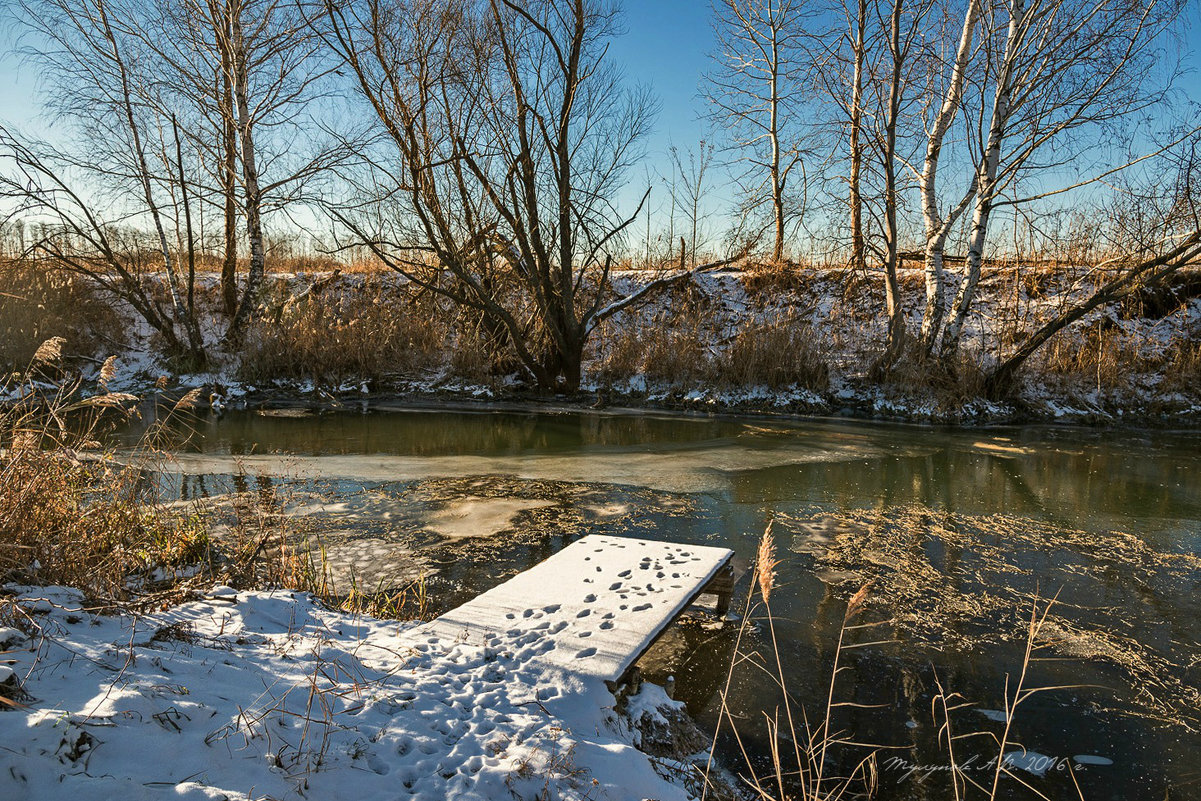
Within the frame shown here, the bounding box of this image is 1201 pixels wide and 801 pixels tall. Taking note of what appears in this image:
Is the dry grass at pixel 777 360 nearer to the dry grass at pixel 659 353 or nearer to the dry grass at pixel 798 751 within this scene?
the dry grass at pixel 659 353

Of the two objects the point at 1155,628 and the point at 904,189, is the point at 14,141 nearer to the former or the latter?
the point at 904,189

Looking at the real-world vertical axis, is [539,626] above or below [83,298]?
below

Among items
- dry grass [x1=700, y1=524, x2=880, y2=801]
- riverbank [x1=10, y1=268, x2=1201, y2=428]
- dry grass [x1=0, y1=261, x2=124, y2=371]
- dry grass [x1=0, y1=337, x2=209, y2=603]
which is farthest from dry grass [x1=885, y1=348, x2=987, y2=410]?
dry grass [x1=0, y1=261, x2=124, y2=371]

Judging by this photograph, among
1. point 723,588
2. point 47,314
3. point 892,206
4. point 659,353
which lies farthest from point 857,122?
point 47,314

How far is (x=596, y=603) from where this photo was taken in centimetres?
349

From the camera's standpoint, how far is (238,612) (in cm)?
306

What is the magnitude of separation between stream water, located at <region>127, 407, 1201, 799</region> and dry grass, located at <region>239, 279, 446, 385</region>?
9.12 ft

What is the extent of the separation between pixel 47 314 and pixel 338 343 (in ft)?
17.3

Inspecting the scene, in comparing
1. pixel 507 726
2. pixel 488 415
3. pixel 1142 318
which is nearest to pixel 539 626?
pixel 507 726

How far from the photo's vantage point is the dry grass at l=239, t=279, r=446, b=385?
13242mm

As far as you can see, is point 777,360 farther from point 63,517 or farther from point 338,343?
point 63,517

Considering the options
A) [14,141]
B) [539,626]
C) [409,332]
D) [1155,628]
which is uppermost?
[14,141]

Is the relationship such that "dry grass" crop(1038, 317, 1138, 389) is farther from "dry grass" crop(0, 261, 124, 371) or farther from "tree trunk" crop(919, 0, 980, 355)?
"dry grass" crop(0, 261, 124, 371)

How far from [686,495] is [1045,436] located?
20.7 feet
